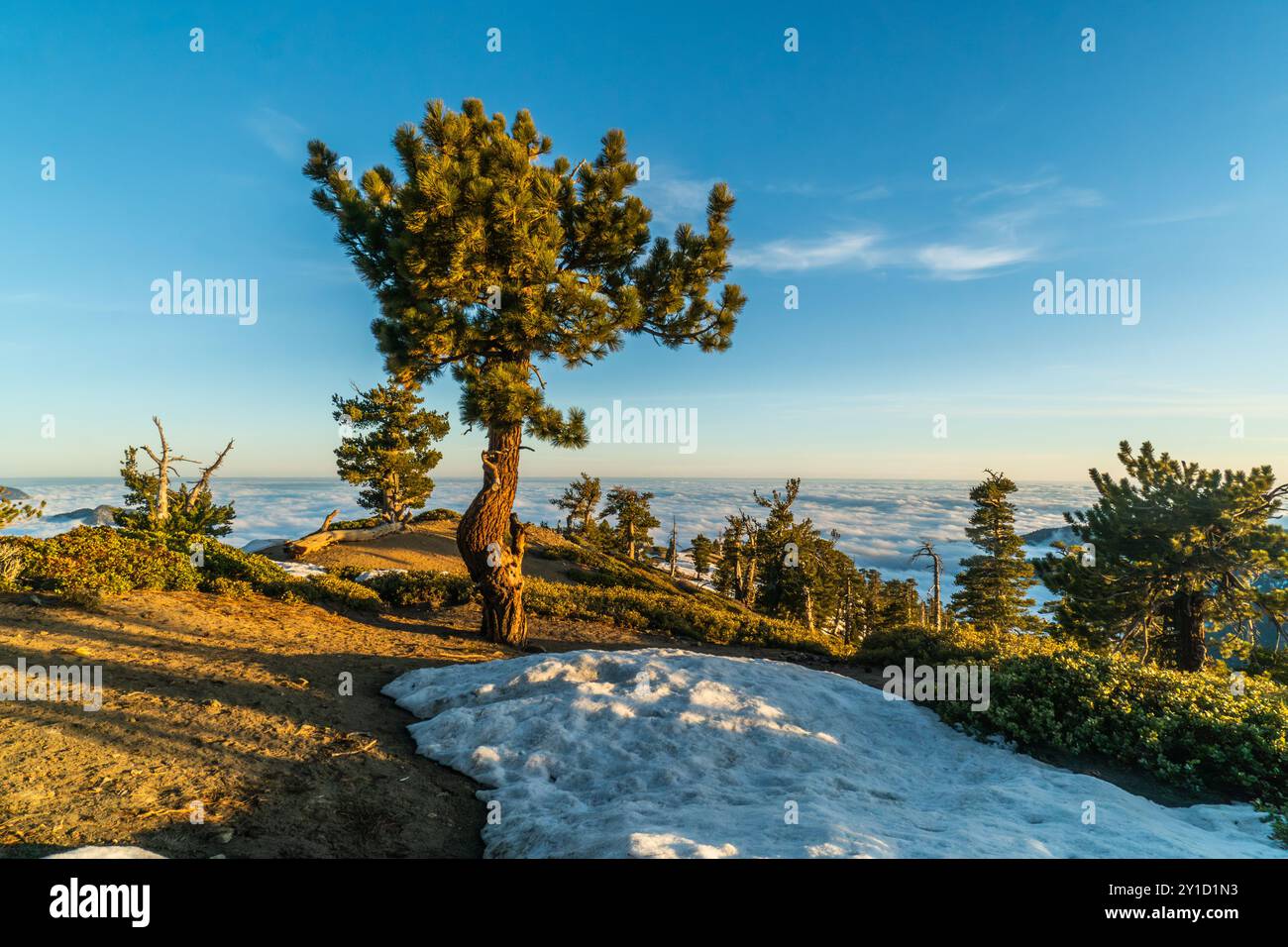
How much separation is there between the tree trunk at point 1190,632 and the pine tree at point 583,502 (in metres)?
51.6

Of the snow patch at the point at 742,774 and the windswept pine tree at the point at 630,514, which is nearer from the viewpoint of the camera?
the snow patch at the point at 742,774

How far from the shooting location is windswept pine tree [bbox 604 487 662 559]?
6219 cm

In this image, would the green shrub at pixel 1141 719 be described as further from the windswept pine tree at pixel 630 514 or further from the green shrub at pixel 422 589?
the windswept pine tree at pixel 630 514

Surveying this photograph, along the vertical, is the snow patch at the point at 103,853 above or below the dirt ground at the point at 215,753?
above

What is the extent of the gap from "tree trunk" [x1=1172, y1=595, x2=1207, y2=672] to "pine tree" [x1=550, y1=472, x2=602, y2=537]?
51.6 m

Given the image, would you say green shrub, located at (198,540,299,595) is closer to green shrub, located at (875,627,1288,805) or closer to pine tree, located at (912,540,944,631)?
green shrub, located at (875,627,1288,805)

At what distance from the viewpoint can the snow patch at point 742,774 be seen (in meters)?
4.04

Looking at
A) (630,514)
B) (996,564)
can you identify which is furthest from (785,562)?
(630,514)

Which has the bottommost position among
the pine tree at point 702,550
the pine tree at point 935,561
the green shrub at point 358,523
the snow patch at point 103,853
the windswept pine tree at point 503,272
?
the pine tree at point 702,550

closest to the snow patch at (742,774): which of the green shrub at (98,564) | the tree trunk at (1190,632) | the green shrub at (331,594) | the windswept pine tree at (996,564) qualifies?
the green shrub at (331,594)

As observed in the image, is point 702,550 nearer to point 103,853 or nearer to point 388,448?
point 388,448

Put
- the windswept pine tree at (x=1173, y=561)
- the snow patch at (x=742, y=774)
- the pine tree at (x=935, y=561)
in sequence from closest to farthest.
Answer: the snow patch at (x=742, y=774), the windswept pine tree at (x=1173, y=561), the pine tree at (x=935, y=561)
